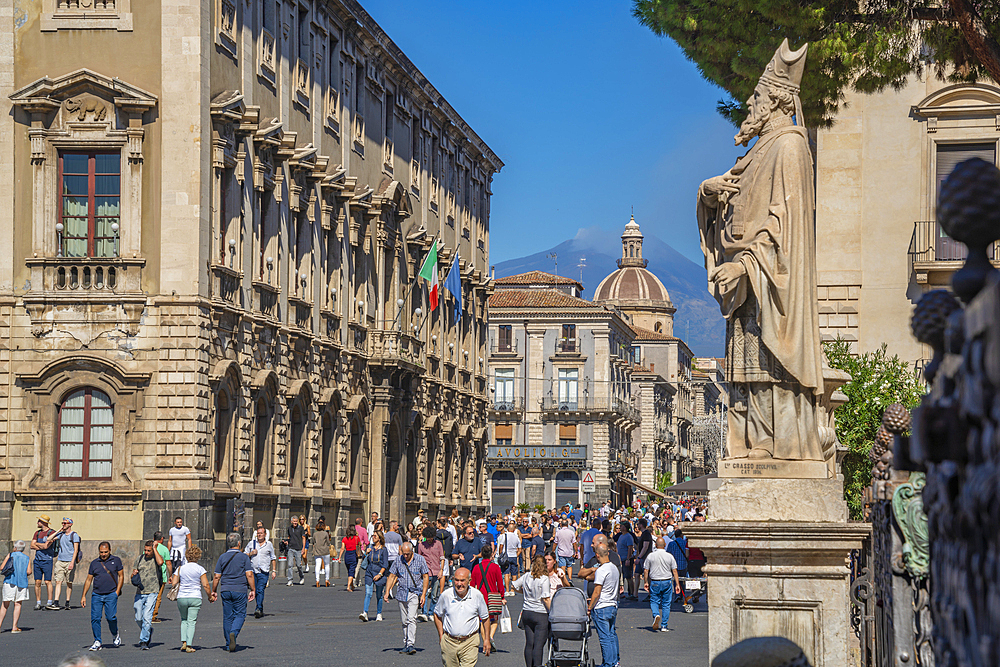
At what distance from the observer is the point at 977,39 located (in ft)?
38.3

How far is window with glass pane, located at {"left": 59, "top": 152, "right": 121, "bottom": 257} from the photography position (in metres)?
28.8

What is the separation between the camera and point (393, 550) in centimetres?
2652

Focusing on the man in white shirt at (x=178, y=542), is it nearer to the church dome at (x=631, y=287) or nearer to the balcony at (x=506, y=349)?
the balcony at (x=506, y=349)

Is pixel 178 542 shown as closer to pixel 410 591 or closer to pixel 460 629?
pixel 410 591

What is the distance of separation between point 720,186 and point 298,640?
42.5ft

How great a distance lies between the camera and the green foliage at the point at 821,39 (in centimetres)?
1312

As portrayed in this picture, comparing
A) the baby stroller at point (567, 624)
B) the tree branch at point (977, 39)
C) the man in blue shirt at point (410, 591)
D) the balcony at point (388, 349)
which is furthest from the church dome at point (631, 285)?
the tree branch at point (977, 39)

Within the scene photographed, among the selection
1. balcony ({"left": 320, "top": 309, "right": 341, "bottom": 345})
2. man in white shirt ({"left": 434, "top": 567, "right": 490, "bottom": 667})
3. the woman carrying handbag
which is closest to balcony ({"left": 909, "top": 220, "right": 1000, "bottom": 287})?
the woman carrying handbag

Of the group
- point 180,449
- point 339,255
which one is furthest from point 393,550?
point 339,255

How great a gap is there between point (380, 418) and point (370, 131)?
334 inches

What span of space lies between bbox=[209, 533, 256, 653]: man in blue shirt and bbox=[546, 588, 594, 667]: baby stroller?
5.02m

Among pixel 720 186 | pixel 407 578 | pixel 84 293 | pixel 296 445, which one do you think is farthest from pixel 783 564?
pixel 296 445

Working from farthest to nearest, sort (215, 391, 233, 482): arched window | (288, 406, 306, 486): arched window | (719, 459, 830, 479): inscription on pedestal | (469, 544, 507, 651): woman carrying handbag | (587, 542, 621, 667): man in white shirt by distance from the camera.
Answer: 1. (288, 406, 306, 486): arched window
2. (215, 391, 233, 482): arched window
3. (469, 544, 507, 651): woman carrying handbag
4. (587, 542, 621, 667): man in white shirt
5. (719, 459, 830, 479): inscription on pedestal

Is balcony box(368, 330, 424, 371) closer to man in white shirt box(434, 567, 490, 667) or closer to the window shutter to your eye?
the window shutter
